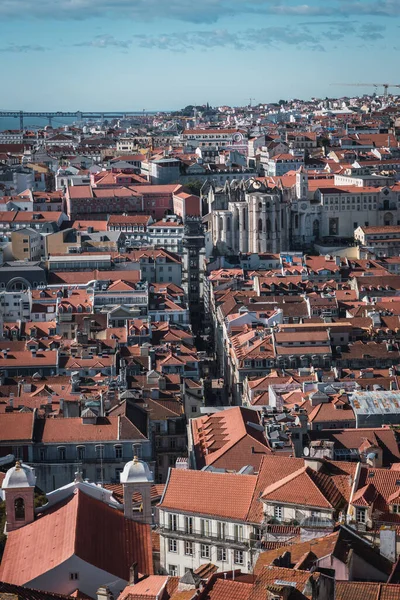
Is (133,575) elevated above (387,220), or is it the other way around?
(133,575)

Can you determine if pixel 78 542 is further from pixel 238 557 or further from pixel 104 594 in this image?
pixel 238 557

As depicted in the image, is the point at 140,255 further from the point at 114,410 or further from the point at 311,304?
the point at 114,410

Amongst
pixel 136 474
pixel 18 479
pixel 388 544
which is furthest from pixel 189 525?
pixel 388 544

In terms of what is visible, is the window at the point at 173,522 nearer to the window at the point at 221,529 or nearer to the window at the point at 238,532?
the window at the point at 221,529

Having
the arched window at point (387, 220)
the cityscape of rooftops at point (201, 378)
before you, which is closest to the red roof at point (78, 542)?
the cityscape of rooftops at point (201, 378)

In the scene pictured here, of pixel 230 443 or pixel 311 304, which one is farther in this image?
pixel 311 304

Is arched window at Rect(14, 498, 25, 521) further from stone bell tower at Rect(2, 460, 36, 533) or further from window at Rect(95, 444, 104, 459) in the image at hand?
window at Rect(95, 444, 104, 459)

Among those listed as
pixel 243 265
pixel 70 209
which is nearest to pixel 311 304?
Answer: pixel 243 265
